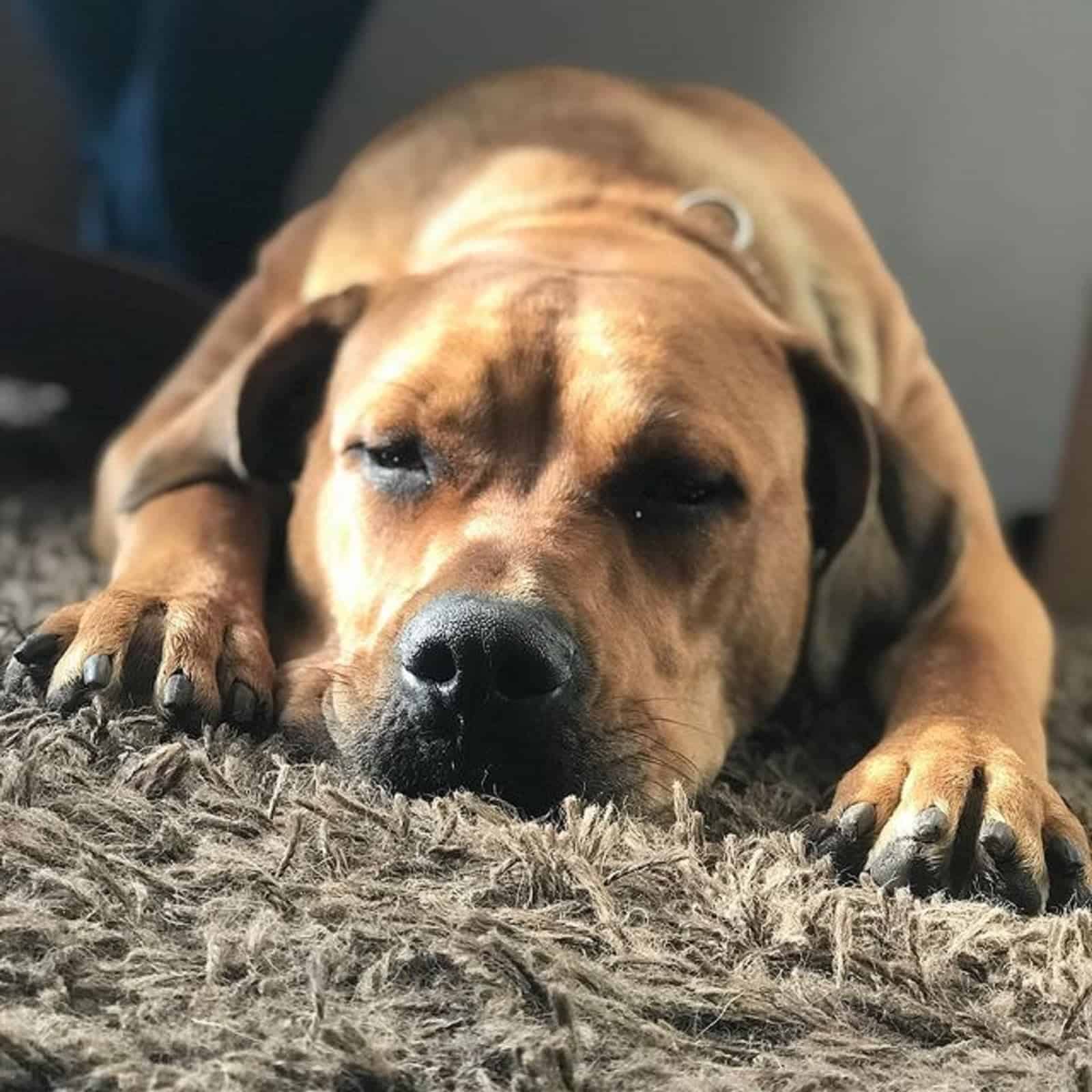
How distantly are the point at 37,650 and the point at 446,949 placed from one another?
0.47 metres

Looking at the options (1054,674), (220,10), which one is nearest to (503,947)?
(1054,674)

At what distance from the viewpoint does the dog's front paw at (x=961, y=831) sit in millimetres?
1021

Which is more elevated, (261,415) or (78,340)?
(261,415)

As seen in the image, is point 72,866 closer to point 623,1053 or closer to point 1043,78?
point 623,1053

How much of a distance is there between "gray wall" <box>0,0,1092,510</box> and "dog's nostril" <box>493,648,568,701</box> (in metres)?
1.78

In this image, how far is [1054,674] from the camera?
1838mm

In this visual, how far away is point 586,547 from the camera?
3.98ft

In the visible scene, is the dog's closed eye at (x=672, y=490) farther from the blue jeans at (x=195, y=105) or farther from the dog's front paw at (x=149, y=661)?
the blue jeans at (x=195, y=105)

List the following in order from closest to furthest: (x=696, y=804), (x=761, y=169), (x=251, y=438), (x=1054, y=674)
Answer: (x=696, y=804), (x=251, y=438), (x=1054, y=674), (x=761, y=169)

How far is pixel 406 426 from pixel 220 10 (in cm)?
148

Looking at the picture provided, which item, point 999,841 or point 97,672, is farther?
point 97,672

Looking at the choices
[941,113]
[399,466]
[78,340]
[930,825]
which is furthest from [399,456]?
[941,113]

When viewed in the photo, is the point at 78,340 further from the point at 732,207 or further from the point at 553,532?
the point at 553,532

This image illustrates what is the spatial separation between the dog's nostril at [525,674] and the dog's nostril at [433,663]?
0.10 feet
